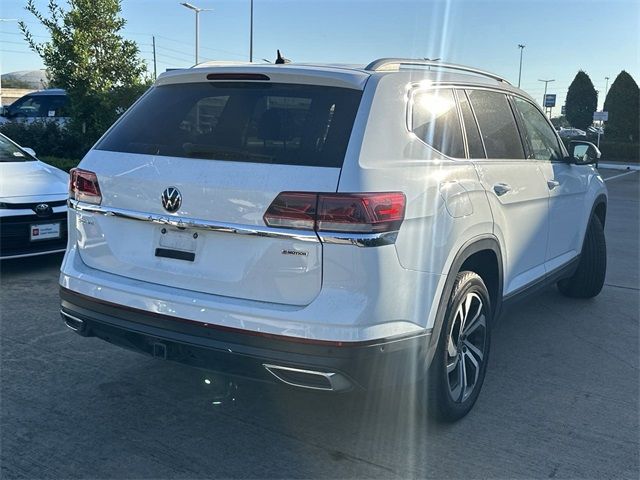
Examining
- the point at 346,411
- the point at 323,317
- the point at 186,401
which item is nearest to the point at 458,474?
the point at 346,411

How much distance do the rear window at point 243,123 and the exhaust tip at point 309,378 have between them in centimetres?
86

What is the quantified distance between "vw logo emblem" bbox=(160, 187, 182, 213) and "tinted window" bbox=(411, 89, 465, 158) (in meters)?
1.13

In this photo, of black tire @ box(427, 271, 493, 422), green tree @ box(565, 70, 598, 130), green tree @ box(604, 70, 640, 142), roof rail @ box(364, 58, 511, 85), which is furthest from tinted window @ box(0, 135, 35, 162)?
green tree @ box(565, 70, 598, 130)

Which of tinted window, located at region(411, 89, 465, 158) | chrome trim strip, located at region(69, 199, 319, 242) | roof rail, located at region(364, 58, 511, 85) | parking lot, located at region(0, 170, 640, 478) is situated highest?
roof rail, located at region(364, 58, 511, 85)

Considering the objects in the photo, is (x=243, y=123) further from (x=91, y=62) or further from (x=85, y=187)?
(x=91, y=62)

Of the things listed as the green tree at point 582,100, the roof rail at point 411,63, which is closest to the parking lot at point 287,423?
the roof rail at point 411,63

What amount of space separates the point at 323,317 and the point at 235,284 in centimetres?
42

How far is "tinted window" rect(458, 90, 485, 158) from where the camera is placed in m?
3.60

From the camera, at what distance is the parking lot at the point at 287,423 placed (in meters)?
3.01

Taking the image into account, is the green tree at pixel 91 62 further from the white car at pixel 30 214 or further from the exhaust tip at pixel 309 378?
the exhaust tip at pixel 309 378

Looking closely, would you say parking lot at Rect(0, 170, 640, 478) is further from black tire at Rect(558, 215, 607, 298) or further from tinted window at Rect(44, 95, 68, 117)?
tinted window at Rect(44, 95, 68, 117)

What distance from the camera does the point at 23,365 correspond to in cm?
403

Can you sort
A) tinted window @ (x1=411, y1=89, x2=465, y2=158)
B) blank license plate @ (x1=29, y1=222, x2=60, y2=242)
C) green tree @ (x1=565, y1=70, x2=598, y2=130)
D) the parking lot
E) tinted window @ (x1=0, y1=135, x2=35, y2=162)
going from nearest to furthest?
the parking lot
tinted window @ (x1=411, y1=89, x2=465, y2=158)
blank license plate @ (x1=29, y1=222, x2=60, y2=242)
tinted window @ (x1=0, y1=135, x2=35, y2=162)
green tree @ (x1=565, y1=70, x2=598, y2=130)

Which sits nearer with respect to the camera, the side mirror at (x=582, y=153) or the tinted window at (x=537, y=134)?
the tinted window at (x=537, y=134)
